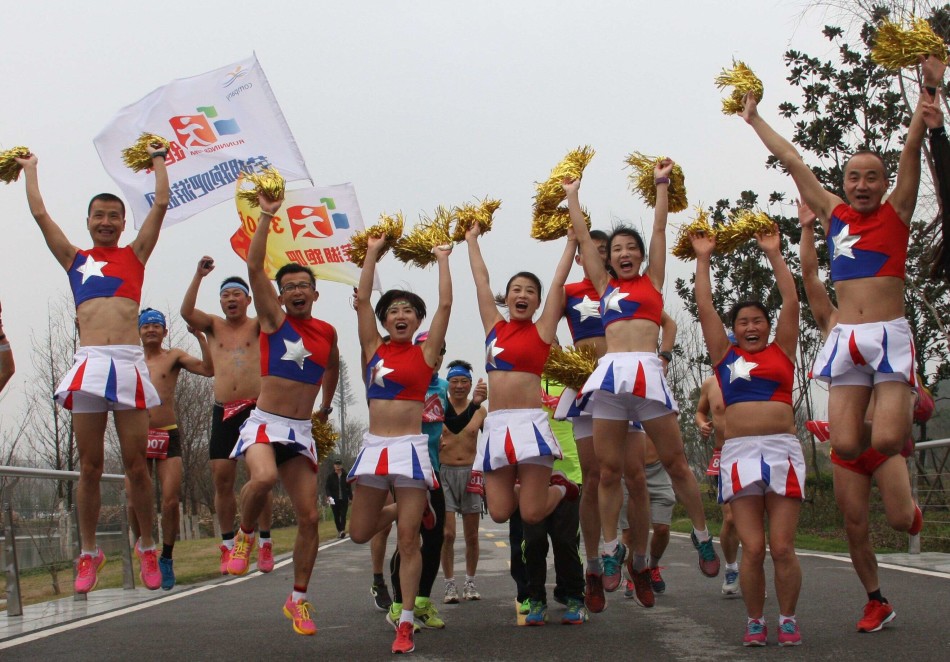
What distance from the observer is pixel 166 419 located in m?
10.2

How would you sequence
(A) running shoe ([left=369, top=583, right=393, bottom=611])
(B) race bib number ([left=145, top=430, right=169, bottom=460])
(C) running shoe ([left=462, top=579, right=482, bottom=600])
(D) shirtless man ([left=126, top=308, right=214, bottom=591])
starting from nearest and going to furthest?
(A) running shoe ([left=369, top=583, right=393, bottom=611]) → (D) shirtless man ([left=126, top=308, right=214, bottom=591]) → (B) race bib number ([left=145, top=430, right=169, bottom=460]) → (C) running shoe ([left=462, top=579, right=482, bottom=600])

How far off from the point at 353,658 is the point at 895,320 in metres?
3.98

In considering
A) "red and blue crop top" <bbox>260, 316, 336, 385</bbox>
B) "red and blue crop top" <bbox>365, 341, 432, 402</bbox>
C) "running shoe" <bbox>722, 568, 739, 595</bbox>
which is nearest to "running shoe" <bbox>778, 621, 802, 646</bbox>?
"red and blue crop top" <bbox>365, 341, 432, 402</bbox>

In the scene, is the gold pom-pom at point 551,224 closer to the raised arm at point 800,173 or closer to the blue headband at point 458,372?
the raised arm at point 800,173

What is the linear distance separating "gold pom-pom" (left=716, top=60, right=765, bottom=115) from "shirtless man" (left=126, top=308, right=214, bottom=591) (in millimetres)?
5168

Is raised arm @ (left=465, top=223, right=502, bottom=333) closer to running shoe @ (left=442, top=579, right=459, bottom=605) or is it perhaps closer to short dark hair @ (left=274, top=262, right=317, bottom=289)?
short dark hair @ (left=274, top=262, right=317, bottom=289)

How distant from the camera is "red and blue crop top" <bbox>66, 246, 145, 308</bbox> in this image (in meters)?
7.45

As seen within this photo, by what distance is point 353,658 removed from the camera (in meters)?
6.41

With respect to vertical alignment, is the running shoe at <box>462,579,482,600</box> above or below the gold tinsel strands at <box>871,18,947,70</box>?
below

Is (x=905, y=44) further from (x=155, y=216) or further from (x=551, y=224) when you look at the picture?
(x=155, y=216)

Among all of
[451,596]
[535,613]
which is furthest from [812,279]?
[451,596]

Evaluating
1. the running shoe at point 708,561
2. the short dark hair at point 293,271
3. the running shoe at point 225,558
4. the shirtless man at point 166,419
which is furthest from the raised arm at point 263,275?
the running shoe at point 708,561

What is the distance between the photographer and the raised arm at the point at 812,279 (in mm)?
6867

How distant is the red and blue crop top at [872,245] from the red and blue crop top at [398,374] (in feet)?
9.65
